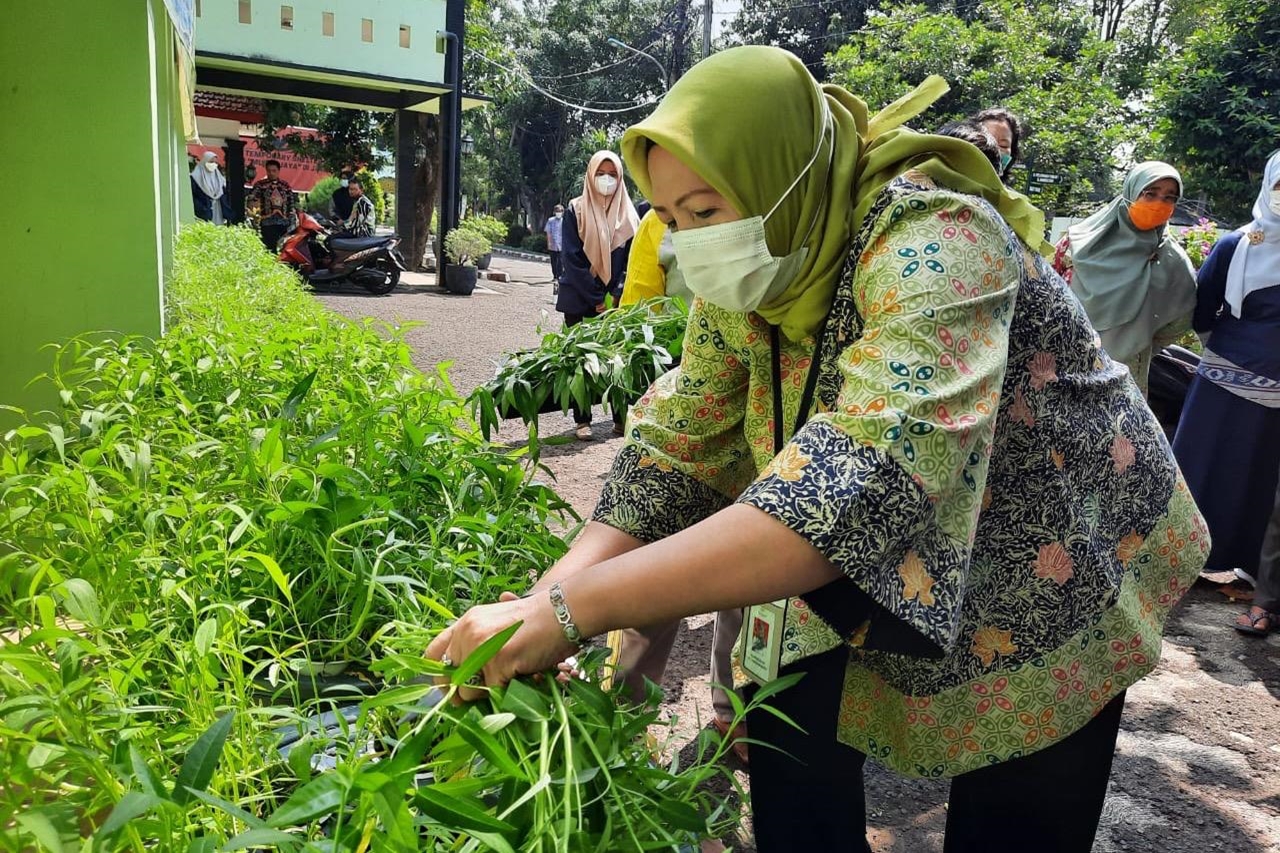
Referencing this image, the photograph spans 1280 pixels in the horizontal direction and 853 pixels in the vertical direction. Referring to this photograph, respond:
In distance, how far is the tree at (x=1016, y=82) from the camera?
14.7 m

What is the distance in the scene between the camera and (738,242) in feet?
3.97

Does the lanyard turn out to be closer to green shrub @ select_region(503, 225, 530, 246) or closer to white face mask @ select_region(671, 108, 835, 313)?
white face mask @ select_region(671, 108, 835, 313)

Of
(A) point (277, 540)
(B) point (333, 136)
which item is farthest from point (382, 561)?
(B) point (333, 136)

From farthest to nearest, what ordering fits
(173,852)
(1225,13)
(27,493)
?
1. (1225,13)
2. (27,493)
3. (173,852)

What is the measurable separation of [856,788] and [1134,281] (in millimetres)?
3714

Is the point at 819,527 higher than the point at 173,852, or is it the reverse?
the point at 819,527

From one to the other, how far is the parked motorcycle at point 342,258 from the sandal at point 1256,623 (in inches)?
476

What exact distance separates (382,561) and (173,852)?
0.58 m

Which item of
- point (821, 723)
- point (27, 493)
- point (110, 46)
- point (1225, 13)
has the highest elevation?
point (1225, 13)

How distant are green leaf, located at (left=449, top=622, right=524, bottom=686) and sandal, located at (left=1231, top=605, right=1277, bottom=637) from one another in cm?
→ 382

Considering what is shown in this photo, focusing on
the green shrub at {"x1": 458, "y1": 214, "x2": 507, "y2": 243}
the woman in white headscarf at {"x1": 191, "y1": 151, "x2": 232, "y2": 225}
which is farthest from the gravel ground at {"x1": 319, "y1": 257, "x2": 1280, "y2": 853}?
the woman in white headscarf at {"x1": 191, "y1": 151, "x2": 232, "y2": 225}

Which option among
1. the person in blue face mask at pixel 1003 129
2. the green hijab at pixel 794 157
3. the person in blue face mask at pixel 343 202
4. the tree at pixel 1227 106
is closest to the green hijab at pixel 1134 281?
the person in blue face mask at pixel 1003 129

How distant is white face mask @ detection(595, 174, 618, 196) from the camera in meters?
6.20

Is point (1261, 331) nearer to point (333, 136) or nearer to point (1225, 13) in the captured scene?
point (1225, 13)
